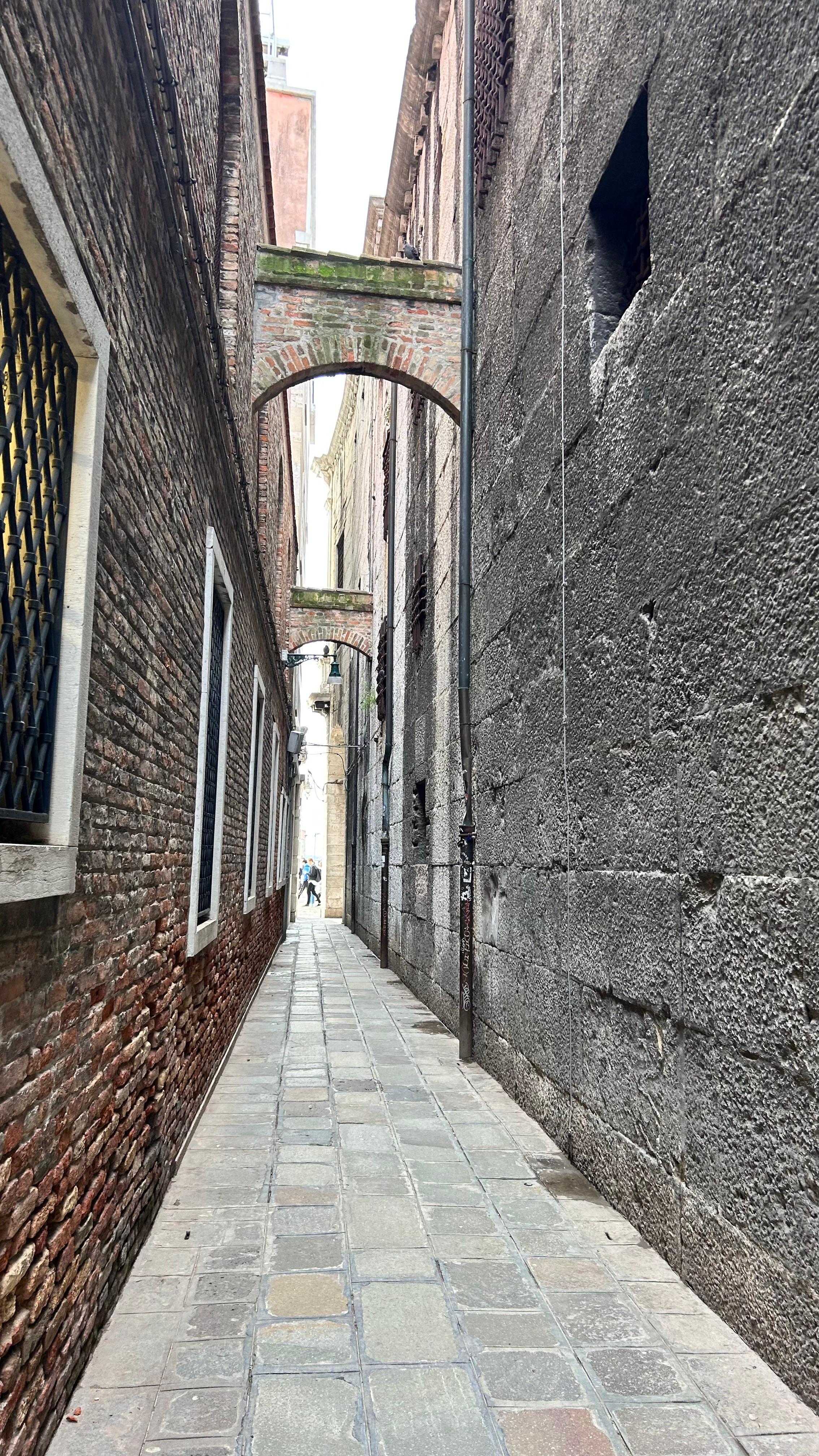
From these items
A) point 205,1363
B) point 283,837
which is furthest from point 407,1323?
point 283,837

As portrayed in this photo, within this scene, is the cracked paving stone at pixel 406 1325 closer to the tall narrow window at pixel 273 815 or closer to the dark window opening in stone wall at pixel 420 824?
the dark window opening in stone wall at pixel 420 824

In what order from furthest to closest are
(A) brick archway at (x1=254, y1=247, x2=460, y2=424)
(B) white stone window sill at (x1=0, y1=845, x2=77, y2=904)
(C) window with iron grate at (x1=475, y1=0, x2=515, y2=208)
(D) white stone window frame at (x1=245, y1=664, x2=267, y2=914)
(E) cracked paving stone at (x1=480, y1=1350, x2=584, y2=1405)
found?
(D) white stone window frame at (x1=245, y1=664, x2=267, y2=914) < (A) brick archway at (x1=254, y1=247, x2=460, y2=424) < (C) window with iron grate at (x1=475, y1=0, x2=515, y2=208) < (E) cracked paving stone at (x1=480, y1=1350, x2=584, y2=1405) < (B) white stone window sill at (x1=0, y1=845, x2=77, y2=904)

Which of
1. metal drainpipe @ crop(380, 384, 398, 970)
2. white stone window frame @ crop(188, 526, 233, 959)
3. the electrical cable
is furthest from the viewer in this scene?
metal drainpipe @ crop(380, 384, 398, 970)

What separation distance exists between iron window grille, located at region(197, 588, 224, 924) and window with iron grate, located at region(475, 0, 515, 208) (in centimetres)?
329

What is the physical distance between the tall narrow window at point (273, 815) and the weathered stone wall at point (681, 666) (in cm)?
672

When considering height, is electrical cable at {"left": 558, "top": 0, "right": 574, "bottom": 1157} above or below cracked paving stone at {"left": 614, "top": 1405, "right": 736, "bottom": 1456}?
above

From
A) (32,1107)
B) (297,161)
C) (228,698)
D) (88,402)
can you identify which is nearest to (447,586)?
(228,698)

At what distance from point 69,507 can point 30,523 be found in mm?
239

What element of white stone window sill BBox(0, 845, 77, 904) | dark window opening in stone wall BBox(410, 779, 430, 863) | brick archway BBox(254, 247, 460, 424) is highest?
brick archway BBox(254, 247, 460, 424)

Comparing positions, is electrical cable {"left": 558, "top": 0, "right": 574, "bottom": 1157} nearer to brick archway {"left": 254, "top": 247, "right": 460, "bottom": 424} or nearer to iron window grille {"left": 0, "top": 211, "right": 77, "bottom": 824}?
iron window grille {"left": 0, "top": 211, "right": 77, "bottom": 824}

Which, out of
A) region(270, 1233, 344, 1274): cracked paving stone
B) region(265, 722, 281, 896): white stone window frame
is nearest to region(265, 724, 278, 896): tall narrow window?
region(265, 722, 281, 896): white stone window frame

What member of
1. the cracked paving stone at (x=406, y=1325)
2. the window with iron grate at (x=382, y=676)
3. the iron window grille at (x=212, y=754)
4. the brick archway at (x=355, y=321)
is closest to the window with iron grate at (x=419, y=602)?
the brick archway at (x=355, y=321)

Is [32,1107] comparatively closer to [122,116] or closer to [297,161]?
[122,116]

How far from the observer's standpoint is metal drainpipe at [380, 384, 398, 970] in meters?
11.7
